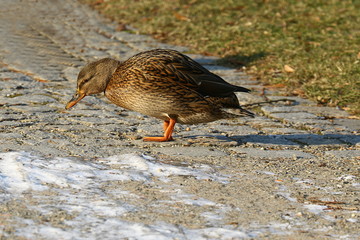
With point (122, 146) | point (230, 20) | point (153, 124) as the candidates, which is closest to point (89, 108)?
point (153, 124)

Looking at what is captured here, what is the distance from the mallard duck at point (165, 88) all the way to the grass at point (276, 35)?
191cm

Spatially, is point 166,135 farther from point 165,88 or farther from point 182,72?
point 182,72

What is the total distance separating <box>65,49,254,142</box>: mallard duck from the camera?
487cm

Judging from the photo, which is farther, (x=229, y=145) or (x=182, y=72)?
(x=229, y=145)

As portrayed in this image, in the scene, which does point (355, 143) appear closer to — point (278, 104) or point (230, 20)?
point (278, 104)

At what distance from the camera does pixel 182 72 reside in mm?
4957

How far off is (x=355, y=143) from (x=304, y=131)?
1.72ft

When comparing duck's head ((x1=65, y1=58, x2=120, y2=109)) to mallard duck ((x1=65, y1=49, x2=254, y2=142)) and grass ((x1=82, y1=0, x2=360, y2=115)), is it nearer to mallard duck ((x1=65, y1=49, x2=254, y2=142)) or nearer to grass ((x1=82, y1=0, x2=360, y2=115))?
mallard duck ((x1=65, y1=49, x2=254, y2=142))

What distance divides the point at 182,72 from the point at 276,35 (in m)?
5.08

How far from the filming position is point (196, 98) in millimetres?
4961

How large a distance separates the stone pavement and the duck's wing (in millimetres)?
424

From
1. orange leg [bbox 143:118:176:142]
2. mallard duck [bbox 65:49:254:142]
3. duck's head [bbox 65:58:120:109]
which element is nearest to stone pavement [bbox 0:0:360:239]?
orange leg [bbox 143:118:176:142]

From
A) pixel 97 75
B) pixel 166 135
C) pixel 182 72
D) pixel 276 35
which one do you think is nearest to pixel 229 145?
pixel 166 135

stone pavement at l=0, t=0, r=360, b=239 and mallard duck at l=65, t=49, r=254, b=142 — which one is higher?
mallard duck at l=65, t=49, r=254, b=142
